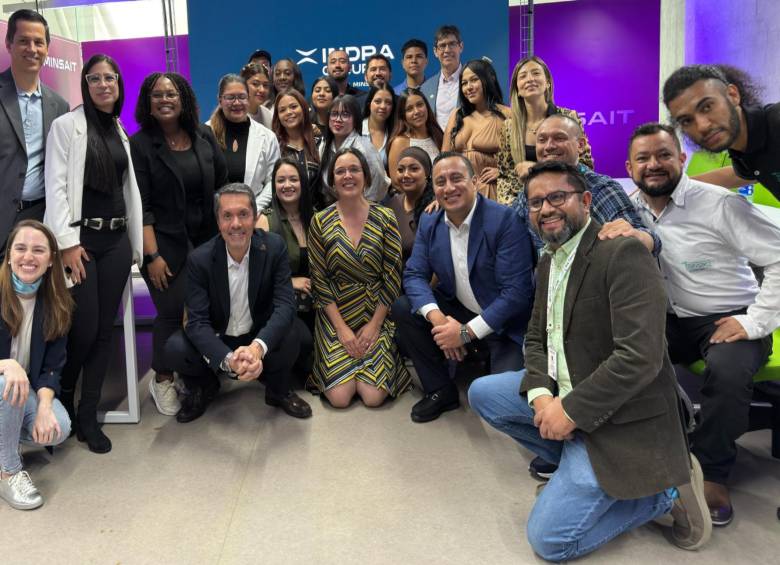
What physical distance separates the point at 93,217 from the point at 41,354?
0.63 m

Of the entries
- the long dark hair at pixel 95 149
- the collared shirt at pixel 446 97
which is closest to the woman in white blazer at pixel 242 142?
the long dark hair at pixel 95 149

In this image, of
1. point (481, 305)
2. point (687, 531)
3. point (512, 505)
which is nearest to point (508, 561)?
point (512, 505)

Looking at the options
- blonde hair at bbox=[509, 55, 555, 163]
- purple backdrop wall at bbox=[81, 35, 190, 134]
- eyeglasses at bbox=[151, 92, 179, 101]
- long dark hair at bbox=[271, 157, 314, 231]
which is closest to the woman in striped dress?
long dark hair at bbox=[271, 157, 314, 231]

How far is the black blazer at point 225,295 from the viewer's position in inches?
118

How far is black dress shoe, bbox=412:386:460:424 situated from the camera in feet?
10.3

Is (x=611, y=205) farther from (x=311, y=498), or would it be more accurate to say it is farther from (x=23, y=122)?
(x=23, y=122)

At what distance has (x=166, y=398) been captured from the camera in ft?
10.8

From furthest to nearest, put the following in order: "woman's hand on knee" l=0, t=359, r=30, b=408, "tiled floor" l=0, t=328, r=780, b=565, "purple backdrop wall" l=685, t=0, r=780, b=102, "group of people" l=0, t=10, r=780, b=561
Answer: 1. "purple backdrop wall" l=685, t=0, r=780, b=102
2. "woman's hand on knee" l=0, t=359, r=30, b=408
3. "tiled floor" l=0, t=328, r=780, b=565
4. "group of people" l=0, t=10, r=780, b=561

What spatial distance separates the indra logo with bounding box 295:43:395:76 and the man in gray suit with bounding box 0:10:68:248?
2.77 meters

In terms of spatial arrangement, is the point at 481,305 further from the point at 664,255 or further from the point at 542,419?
the point at 542,419

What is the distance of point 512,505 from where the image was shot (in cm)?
240

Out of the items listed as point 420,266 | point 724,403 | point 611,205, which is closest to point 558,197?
point 611,205

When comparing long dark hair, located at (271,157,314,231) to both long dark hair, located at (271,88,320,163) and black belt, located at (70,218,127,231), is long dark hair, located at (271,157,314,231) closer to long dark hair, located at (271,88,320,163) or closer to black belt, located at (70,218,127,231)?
long dark hair, located at (271,88,320,163)

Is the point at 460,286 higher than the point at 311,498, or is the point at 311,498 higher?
the point at 460,286
